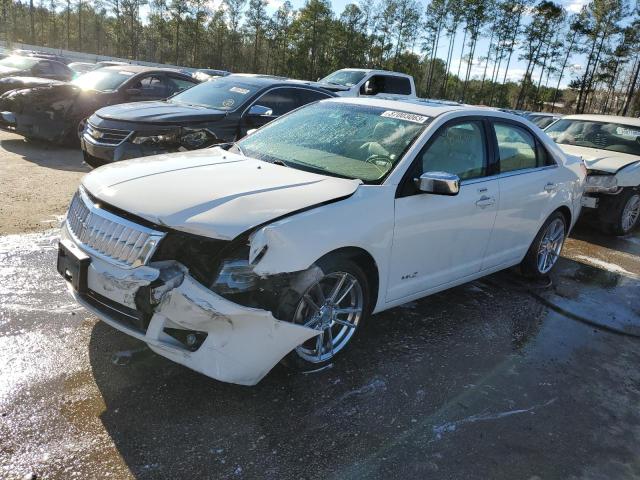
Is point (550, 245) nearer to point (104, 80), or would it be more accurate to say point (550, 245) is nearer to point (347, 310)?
point (347, 310)

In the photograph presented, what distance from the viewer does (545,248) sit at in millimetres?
5539

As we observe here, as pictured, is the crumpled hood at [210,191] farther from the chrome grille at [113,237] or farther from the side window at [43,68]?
the side window at [43,68]

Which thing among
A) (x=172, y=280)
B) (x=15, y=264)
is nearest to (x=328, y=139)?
(x=172, y=280)

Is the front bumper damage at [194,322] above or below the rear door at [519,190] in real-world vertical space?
below

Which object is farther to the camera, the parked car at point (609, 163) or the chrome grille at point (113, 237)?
the parked car at point (609, 163)

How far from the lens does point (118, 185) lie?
319cm

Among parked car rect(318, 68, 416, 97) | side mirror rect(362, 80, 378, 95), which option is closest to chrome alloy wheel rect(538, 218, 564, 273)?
parked car rect(318, 68, 416, 97)

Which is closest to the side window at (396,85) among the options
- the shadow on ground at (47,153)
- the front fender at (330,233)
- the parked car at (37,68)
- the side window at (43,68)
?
the shadow on ground at (47,153)

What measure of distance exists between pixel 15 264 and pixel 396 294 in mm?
3183

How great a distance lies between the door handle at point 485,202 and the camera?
421cm

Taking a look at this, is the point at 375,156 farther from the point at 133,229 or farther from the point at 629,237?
the point at 629,237

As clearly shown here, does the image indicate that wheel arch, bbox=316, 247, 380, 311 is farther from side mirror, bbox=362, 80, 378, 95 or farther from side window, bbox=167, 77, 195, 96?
side mirror, bbox=362, 80, 378, 95

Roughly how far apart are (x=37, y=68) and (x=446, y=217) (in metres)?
13.8

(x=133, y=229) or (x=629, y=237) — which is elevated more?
(x=133, y=229)
